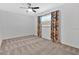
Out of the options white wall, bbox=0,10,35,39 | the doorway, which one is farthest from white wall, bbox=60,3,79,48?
white wall, bbox=0,10,35,39

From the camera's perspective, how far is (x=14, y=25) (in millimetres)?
3088

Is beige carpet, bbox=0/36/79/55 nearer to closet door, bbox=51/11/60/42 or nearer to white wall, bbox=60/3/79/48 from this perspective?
white wall, bbox=60/3/79/48

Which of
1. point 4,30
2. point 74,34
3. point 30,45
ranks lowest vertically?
point 30,45

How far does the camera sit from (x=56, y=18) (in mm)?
5168

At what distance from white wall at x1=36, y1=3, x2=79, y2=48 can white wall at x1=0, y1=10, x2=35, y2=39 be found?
50.0 inches

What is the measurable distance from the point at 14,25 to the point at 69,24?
2.50 metres

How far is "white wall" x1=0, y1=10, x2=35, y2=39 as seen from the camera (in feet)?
9.81

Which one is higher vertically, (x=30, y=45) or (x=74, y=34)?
(x=74, y=34)

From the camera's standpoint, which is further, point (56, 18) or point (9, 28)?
point (56, 18)

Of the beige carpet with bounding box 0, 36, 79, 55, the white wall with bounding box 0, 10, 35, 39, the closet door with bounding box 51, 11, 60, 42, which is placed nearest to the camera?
the white wall with bounding box 0, 10, 35, 39

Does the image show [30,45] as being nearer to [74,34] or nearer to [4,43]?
[4,43]

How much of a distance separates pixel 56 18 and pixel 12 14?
2.76 m

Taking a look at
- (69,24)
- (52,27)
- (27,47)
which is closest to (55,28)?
(52,27)

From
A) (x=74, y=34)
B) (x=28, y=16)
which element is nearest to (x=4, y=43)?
(x=28, y=16)
